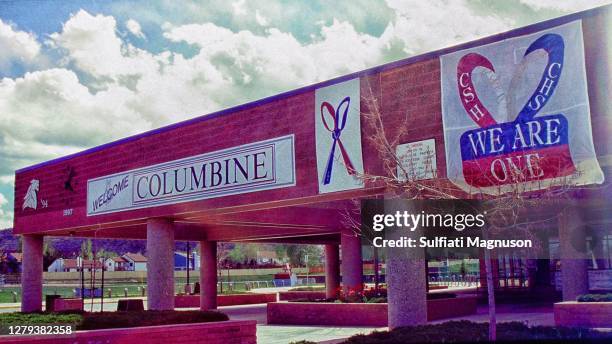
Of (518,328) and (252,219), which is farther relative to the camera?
(252,219)

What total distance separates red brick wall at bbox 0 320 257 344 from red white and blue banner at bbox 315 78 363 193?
4.25m

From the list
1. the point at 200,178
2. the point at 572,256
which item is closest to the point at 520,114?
the point at 200,178

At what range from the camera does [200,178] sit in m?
21.7

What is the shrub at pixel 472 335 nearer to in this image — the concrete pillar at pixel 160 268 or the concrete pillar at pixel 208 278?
the concrete pillar at pixel 160 268

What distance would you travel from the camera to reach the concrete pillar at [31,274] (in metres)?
30.8

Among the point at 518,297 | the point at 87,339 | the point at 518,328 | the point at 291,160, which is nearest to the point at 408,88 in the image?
the point at 291,160

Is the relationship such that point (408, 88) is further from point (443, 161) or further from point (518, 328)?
point (518, 328)

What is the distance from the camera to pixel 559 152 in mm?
13680

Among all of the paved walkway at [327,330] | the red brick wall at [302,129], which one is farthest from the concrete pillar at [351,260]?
the red brick wall at [302,129]

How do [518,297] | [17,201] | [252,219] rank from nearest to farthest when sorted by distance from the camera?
[252,219] < [17,201] < [518,297]

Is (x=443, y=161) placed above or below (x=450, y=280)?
above

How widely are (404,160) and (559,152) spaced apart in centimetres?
380

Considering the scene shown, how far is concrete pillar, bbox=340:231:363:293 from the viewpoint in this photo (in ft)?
107

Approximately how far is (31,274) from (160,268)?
11034 mm
